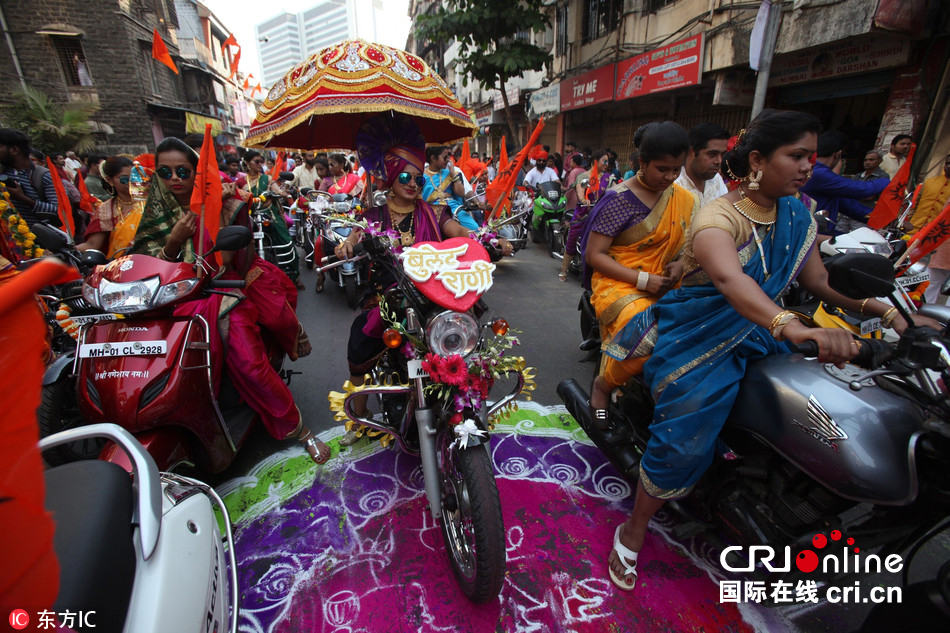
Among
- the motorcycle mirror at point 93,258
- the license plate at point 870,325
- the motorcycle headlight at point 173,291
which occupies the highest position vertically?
the motorcycle mirror at point 93,258

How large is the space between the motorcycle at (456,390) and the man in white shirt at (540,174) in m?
7.62

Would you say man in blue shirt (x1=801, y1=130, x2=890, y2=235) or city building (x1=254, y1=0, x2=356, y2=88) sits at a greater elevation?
city building (x1=254, y1=0, x2=356, y2=88)

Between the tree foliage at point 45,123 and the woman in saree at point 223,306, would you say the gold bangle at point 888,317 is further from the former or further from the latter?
the tree foliage at point 45,123

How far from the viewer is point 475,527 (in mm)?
1684

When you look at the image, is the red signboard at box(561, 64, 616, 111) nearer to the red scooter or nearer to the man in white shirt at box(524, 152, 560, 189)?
the man in white shirt at box(524, 152, 560, 189)

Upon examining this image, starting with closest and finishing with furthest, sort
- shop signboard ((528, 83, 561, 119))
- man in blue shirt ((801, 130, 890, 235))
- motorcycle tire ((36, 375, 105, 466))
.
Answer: motorcycle tire ((36, 375, 105, 466)), man in blue shirt ((801, 130, 890, 235)), shop signboard ((528, 83, 561, 119))

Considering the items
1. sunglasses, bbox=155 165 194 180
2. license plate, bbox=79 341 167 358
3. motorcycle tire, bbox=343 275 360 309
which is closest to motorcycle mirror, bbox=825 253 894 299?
license plate, bbox=79 341 167 358

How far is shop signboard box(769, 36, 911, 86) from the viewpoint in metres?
5.86

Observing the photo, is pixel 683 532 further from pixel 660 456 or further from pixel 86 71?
pixel 86 71

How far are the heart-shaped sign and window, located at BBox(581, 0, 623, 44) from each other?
12.2 meters

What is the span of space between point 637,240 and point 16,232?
12.2ft

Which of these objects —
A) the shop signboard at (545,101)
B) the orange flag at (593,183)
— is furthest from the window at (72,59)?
the orange flag at (593,183)

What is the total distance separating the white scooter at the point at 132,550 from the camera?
1005 millimetres

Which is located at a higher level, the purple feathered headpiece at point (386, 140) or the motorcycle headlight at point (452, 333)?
the purple feathered headpiece at point (386, 140)
